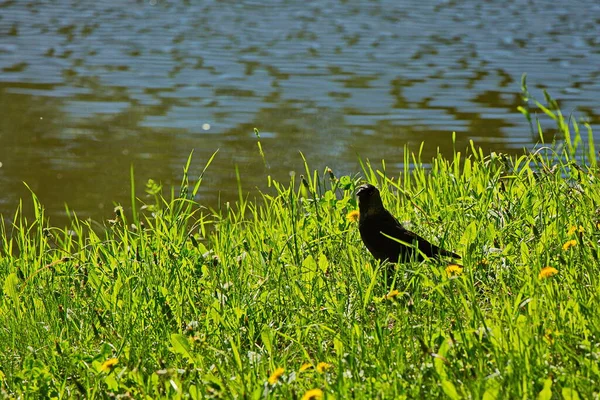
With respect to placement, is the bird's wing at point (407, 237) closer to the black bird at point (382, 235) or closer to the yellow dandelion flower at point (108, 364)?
the black bird at point (382, 235)

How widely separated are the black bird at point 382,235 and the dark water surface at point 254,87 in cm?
371

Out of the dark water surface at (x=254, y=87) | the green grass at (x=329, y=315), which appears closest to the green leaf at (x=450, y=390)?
the green grass at (x=329, y=315)

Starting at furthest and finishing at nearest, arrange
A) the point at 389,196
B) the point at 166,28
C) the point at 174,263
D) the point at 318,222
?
the point at 166,28, the point at 389,196, the point at 318,222, the point at 174,263

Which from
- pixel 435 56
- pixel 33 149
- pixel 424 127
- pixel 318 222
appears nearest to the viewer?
pixel 318 222

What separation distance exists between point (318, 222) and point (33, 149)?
560 cm

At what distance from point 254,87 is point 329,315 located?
8.41m

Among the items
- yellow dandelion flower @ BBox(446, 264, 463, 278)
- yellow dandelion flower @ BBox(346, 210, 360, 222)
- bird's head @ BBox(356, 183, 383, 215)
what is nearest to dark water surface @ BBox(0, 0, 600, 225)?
yellow dandelion flower @ BBox(346, 210, 360, 222)

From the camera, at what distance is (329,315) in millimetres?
3441

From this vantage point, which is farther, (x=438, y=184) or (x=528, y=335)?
(x=438, y=184)

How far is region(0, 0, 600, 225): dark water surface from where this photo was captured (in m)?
8.59

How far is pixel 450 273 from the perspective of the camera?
11.1 ft

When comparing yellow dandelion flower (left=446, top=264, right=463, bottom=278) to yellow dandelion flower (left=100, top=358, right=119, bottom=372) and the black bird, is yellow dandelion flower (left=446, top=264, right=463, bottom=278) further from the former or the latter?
yellow dandelion flower (left=100, top=358, right=119, bottom=372)

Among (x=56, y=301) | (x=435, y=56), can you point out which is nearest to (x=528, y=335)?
(x=56, y=301)

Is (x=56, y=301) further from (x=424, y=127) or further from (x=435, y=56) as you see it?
(x=435, y=56)
